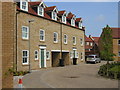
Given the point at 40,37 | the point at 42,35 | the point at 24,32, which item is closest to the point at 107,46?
the point at 24,32

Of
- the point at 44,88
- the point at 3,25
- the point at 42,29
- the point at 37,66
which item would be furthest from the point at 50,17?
the point at 44,88

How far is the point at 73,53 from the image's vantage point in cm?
3575

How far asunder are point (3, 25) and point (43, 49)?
12.0 metres

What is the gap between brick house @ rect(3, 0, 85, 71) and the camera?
21.6m

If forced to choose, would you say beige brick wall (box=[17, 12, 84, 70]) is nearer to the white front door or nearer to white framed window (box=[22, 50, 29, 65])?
white framed window (box=[22, 50, 29, 65])

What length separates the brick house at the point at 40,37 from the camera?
2162 centimetres

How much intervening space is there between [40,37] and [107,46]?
11.2m

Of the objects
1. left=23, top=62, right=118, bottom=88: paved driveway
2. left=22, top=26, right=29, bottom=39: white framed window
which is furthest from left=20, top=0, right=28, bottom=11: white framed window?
left=23, top=62, right=118, bottom=88: paved driveway

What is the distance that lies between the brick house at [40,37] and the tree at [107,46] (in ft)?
24.8

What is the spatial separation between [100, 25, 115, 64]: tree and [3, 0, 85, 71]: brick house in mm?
7562

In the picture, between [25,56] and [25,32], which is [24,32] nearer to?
[25,32]

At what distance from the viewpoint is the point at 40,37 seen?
26.1m

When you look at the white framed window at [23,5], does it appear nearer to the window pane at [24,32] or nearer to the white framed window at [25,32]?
the white framed window at [25,32]

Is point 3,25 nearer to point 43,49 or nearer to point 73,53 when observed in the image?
point 43,49
